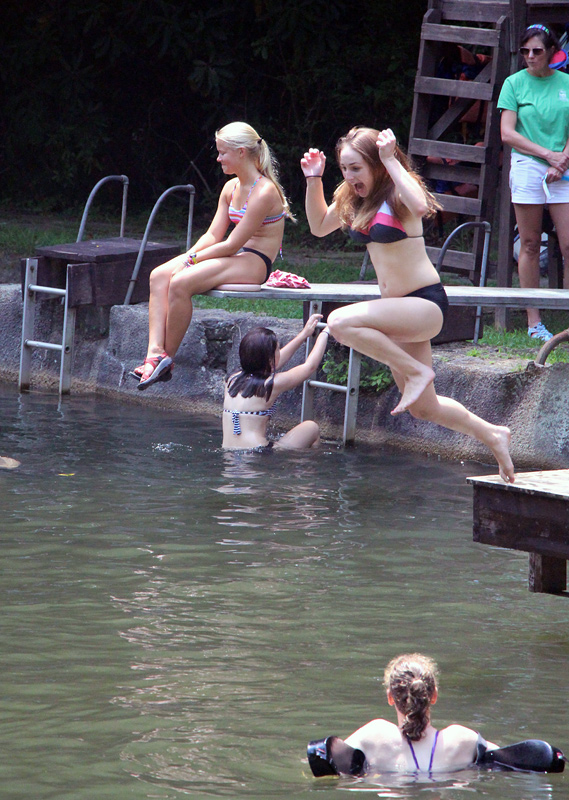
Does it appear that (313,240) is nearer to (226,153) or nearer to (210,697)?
(226,153)

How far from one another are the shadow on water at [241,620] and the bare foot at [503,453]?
693 millimetres

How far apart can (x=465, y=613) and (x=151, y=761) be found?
200cm

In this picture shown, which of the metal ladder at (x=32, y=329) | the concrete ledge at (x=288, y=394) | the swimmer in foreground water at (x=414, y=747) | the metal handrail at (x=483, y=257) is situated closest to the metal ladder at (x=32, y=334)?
the metal ladder at (x=32, y=329)

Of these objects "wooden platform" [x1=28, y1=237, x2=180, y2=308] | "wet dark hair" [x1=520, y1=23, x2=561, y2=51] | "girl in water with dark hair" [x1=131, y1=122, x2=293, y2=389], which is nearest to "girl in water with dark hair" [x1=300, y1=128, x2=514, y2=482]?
"girl in water with dark hair" [x1=131, y1=122, x2=293, y2=389]

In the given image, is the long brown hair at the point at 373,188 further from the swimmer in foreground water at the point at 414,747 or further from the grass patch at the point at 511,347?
the grass patch at the point at 511,347

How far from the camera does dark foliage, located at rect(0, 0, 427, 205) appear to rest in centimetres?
1463

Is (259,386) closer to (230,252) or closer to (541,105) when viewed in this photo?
(230,252)

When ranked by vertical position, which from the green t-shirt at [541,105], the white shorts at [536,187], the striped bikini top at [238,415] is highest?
the green t-shirt at [541,105]

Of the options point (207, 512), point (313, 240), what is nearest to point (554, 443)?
point (207, 512)

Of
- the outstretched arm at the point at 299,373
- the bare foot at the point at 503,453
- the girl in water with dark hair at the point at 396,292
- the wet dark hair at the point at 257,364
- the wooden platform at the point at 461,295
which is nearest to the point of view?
the bare foot at the point at 503,453

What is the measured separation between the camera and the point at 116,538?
648cm

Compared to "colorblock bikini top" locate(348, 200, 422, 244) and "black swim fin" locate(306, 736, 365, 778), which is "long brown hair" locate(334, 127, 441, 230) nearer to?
"colorblock bikini top" locate(348, 200, 422, 244)

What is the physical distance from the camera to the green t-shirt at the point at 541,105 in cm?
891

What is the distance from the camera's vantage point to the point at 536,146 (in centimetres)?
883
